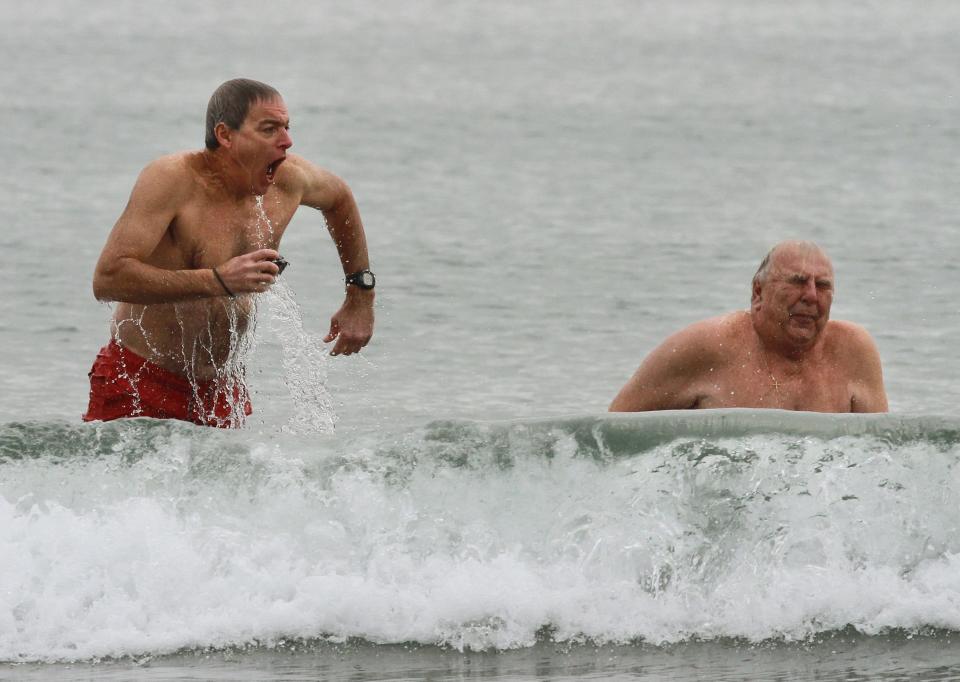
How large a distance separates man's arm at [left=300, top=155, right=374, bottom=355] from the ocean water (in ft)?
0.90

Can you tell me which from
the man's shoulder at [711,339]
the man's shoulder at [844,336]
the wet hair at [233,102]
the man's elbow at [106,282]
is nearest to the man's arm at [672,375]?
the man's shoulder at [711,339]

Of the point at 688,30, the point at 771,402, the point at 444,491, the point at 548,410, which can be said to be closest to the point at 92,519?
the point at 444,491

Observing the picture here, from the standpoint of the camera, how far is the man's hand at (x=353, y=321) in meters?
7.21

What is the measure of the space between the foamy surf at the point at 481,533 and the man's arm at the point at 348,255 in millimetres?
447

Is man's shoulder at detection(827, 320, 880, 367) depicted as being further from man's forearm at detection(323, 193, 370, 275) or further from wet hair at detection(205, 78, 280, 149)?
wet hair at detection(205, 78, 280, 149)

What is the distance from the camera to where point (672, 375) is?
6785 mm

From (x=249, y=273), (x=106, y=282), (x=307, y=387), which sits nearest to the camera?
(x=249, y=273)

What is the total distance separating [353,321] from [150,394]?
839mm

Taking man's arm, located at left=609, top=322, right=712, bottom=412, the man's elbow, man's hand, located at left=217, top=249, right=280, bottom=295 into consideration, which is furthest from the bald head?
the man's elbow

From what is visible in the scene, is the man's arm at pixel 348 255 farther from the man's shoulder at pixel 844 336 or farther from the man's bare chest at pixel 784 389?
the man's shoulder at pixel 844 336

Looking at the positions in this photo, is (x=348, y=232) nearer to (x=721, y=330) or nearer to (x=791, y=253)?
(x=721, y=330)

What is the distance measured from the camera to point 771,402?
6.77 meters

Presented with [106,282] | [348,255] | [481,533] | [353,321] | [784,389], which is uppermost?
[348,255]

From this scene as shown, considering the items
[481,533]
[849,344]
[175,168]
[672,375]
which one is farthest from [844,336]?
[175,168]
